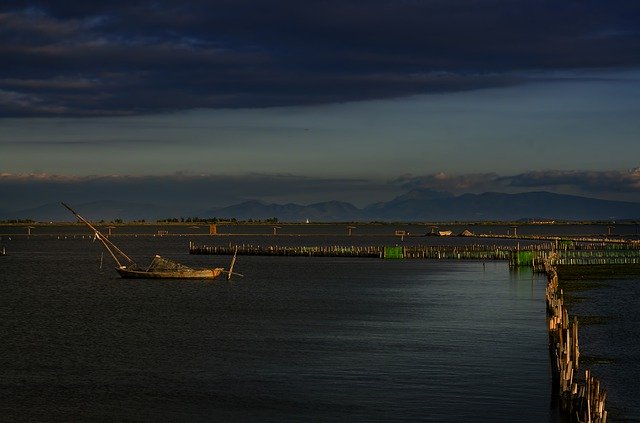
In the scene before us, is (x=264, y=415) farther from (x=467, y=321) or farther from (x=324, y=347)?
(x=467, y=321)

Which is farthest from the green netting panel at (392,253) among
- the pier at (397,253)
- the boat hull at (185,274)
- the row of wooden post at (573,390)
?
the row of wooden post at (573,390)

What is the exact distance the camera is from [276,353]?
44562mm

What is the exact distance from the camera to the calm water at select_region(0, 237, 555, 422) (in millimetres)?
32969

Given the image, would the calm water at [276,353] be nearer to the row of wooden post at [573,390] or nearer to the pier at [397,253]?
the row of wooden post at [573,390]

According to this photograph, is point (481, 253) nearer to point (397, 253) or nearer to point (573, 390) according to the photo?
point (397, 253)

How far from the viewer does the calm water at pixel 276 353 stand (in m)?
33.0

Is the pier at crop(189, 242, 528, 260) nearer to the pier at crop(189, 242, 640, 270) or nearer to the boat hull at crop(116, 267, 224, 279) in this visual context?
the pier at crop(189, 242, 640, 270)

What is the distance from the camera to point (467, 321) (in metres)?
57.0

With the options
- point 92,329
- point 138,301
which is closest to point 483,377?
point 92,329

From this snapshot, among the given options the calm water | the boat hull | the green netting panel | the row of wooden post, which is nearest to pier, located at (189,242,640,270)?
the green netting panel

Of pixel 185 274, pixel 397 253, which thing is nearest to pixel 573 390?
pixel 185 274

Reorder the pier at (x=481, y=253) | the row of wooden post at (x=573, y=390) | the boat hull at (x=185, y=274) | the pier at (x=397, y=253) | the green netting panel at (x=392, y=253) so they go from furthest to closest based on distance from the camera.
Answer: the green netting panel at (x=392, y=253)
the pier at (x=397, y=253)
the pier at (x=481, y=253)
the boat hull at (x=185, y=274)
the row of wooden post at (x=573, y=390)

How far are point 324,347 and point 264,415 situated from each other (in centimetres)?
1426

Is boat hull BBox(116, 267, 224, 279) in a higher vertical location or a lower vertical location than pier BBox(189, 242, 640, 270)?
lower
